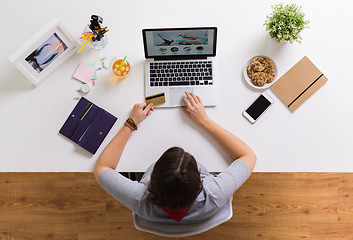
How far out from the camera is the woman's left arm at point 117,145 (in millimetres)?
1159

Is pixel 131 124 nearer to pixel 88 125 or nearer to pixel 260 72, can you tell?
pixel 88 125

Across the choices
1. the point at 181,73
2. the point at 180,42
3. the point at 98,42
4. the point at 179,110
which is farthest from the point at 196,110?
the point at 98,42

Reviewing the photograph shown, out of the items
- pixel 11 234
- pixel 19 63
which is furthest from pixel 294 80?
pixel 11 234

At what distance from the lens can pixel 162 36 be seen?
117 centimetres

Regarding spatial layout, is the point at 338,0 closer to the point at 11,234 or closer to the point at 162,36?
the point at 162,36

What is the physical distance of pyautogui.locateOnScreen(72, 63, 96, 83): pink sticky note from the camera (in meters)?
1.27

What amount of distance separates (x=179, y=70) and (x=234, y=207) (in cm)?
100

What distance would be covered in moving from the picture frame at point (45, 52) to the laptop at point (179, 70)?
36cm

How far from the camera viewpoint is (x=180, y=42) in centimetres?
119

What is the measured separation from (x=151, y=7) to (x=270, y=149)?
0.85 meters

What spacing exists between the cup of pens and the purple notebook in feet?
0.56

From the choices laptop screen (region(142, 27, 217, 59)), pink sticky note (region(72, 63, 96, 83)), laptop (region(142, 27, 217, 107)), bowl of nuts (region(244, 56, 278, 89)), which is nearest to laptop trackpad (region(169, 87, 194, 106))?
laptop (region(142, 27, 217, 107))

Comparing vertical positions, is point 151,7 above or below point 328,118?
above

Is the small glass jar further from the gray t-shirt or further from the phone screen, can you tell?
the phone screen
